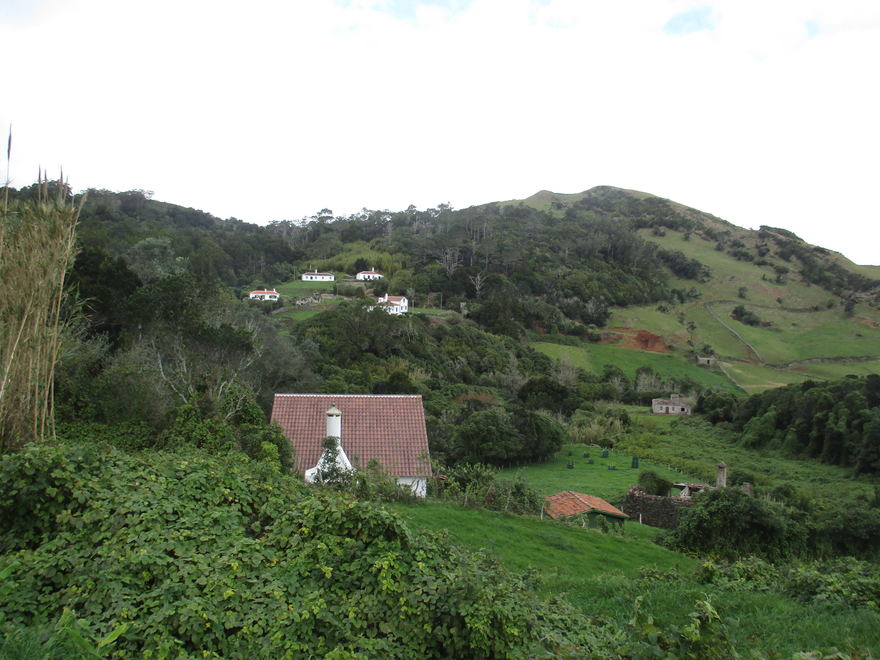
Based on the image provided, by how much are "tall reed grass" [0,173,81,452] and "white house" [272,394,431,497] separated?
6899mm

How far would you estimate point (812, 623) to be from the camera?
201 inches

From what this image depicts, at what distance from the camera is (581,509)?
14.9 meters

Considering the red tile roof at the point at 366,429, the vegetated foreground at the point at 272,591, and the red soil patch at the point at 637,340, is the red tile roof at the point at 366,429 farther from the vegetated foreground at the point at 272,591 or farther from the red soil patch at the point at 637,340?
the red soil patch at the point at 637,340

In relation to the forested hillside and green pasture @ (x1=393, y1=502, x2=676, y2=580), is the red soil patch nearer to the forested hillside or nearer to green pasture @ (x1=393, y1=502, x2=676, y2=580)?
Result: the forested hillside

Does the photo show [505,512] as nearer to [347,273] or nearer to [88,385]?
[88,385]

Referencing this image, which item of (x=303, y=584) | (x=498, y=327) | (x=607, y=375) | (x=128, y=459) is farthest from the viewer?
(x=498, y=327)

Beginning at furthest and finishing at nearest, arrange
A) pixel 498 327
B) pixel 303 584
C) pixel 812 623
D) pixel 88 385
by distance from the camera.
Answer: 1. pixel 498 327
2. pixel 88 385
3. pixel 812 623
4. pixel 303 584

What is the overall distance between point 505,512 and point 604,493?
1002 centimetres

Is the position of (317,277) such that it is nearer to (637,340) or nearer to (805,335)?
(637,340)

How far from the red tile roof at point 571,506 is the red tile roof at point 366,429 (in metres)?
3.54

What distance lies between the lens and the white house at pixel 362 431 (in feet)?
44.0

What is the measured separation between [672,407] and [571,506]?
29318 millimetres

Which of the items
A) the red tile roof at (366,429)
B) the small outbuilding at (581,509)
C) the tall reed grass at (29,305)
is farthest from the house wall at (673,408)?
the tall reed grass at (29,305)

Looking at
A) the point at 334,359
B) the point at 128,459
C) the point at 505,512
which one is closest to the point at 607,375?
the point at 334,359
